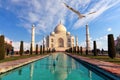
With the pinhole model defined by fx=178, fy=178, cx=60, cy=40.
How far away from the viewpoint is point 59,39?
68.3m

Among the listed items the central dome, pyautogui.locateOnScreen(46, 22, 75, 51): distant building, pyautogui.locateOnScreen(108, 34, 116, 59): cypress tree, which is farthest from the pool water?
the central dome

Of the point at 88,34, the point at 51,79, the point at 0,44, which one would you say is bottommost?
the point at 51,79

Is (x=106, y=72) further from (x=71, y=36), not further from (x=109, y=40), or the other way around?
(x=71, y=36)

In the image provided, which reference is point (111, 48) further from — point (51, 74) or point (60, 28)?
point (60, 28)

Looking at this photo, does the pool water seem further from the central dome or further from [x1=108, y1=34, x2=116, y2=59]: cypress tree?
the central dome

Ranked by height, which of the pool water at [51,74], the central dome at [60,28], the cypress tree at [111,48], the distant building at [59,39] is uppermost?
the central dome at [60,28]

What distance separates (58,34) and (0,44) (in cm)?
5182

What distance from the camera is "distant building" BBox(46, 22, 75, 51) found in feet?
219

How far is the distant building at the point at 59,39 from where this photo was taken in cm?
6662

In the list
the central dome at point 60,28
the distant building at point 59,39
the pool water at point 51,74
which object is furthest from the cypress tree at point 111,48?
the central dome at point 60,28

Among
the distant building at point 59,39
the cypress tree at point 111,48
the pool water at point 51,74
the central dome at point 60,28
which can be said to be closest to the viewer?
the pool water at point 51,74

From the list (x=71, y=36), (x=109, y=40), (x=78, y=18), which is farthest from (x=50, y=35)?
(x=109, y=40)

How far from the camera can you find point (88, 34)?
145 feet

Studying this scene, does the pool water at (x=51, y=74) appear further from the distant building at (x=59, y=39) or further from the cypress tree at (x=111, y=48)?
the distant building at (x=59, y=39)
